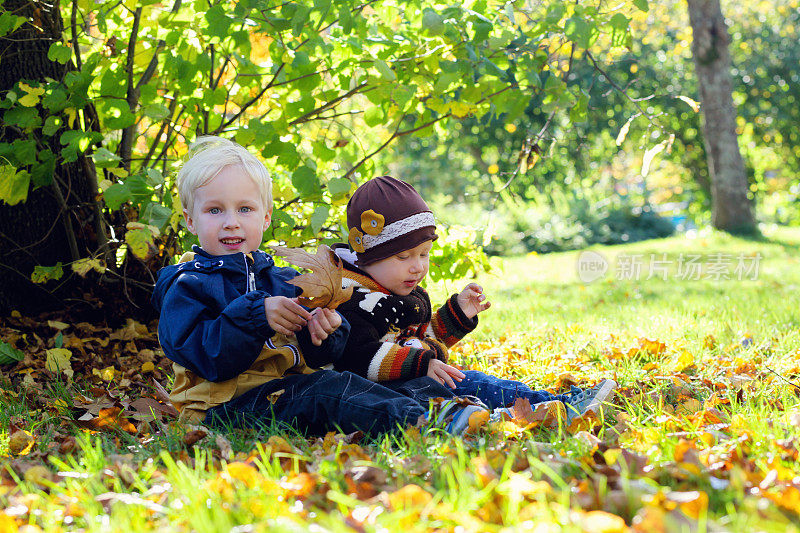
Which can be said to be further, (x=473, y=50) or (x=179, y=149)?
(x=179, y=149)

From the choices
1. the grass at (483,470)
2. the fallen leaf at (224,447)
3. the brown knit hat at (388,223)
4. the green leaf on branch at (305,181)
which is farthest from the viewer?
the green leaf on branch at (305,181)

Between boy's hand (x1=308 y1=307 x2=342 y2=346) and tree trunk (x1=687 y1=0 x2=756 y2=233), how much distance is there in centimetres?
1021

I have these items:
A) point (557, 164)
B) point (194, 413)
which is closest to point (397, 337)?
point (194, 413)

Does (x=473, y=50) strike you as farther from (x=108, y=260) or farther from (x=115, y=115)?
(x=108, y=260)

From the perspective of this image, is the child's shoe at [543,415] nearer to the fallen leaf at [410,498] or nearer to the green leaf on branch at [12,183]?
the fallen leaf at [410,498]

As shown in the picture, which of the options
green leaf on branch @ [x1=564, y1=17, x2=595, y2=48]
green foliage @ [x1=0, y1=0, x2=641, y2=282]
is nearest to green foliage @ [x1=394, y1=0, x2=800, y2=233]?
green foliage @ [x1=0, y1=0, x2=641, y2=282]

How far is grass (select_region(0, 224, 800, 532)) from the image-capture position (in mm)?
1428

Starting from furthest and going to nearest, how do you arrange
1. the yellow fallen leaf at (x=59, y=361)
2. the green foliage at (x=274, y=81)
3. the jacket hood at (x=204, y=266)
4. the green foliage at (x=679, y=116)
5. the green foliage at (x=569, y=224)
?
the green foliage at (x=679, y=116) → the green foliage at (x=569, y=224) → the yellow fallen leaf at (x=59, y=361) → the green foliage at (x=274, y=81) → the jacket hood at (x=204, y=266)

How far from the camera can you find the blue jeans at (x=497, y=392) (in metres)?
2.70

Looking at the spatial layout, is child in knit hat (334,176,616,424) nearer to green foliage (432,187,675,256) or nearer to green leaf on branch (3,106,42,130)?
green leaf on branch (3,106,42,130)

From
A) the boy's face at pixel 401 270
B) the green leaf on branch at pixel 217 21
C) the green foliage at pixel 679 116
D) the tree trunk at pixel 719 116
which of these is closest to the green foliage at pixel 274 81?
the green leaf on branch at pixel 217 21

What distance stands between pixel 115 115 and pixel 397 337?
5.67ft

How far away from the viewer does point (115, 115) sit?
328 centimetres

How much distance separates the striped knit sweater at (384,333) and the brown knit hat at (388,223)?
121 mm
